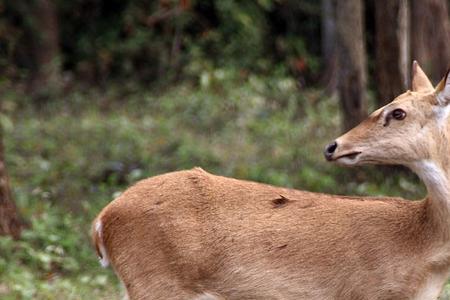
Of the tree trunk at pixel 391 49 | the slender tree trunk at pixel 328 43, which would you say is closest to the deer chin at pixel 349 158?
the tree trunk at pixel 391 49

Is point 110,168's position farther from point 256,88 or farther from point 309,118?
point 256,88

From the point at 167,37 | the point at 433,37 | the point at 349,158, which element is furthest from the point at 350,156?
the point at 167,37

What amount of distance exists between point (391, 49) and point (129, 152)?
2910 mm

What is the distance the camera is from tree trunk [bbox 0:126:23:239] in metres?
8.99

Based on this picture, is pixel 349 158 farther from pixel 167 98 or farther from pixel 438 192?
pixel 167 98

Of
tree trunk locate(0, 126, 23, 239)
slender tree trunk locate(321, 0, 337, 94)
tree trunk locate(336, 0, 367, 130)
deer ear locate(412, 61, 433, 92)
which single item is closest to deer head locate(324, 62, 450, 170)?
deer ear locate(412, 61, 433, 92)

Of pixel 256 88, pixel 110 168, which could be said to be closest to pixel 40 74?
pixel 256 88

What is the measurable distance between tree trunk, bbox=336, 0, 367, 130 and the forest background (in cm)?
1

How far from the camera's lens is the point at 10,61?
17.4m

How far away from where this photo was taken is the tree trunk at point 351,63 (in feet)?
37.1

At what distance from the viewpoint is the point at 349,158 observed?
5.87 m

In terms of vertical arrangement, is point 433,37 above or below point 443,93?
below

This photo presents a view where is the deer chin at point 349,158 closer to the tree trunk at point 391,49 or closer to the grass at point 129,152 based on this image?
the grass at point 129,152

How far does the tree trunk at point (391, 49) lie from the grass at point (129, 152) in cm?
81
